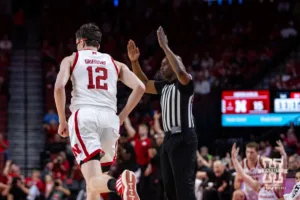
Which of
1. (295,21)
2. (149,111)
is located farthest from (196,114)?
(295,21)

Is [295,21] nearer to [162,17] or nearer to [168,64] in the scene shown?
[162,17]

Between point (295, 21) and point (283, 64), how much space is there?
3.29m

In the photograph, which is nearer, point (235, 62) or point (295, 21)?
point (235, 62)

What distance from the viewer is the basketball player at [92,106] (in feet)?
22.6

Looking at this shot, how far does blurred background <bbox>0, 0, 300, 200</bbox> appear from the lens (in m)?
15.8

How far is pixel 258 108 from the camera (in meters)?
18.6

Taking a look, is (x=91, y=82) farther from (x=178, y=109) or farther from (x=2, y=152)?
(x=2, y=152)

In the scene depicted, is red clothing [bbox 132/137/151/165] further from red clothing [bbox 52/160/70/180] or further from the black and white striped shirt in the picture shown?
the black and white striped shirt

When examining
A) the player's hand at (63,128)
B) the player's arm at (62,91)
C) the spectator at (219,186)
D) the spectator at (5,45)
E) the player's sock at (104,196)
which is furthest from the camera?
the spectator at (5,45)

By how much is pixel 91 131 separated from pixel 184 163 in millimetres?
1186

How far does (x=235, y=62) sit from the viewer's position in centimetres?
2250

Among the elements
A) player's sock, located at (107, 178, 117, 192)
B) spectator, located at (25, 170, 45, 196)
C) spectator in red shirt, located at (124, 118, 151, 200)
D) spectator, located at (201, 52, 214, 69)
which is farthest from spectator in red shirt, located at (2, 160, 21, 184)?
player's sock, located at (107, 178, 117, 192)

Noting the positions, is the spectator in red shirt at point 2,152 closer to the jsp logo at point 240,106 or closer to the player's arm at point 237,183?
the jsp logo at point 240,106

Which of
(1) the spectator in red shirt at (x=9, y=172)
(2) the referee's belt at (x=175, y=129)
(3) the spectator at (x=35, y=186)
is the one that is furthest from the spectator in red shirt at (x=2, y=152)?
(2) the referee's belt at (x=175, y=129)
